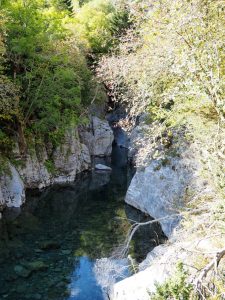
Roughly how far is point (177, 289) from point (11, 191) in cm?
1475

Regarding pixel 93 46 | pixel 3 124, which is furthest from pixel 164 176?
pixel 93 46

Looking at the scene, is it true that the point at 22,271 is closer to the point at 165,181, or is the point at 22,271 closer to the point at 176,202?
the point at 176,202

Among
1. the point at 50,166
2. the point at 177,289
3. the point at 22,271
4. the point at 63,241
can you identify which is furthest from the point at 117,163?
the point at 177,289

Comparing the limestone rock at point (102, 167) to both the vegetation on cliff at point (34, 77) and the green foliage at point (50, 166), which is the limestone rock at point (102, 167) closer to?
the vegetation on cliff at point (34, 77)

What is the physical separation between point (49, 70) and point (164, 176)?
11.7 m

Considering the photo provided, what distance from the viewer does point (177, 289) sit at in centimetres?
673

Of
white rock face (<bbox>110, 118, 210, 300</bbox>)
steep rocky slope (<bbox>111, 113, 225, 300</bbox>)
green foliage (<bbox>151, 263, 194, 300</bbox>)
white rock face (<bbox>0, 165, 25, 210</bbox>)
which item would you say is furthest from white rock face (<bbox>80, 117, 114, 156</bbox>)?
green foliage (<bbox>151, 263, 194, 300</bbox>)

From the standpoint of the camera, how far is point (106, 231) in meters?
17.2

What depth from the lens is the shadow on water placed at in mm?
12234

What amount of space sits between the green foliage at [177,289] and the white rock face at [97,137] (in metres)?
26.0

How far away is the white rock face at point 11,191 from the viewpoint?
19.3 meters

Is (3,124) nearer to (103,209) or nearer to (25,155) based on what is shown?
(25,155)

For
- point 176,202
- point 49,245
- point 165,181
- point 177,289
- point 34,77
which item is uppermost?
point 34,77

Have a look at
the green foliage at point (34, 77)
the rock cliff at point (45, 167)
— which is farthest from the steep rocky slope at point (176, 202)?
the green foliage at point (34, 77)
